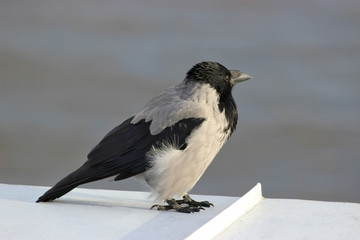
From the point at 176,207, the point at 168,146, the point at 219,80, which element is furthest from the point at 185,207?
the point at 219,80

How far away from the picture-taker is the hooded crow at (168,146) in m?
4.46

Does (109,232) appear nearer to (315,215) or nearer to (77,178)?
A: (77,178)

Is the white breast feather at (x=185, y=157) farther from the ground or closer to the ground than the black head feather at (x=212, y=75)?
closer to the ground

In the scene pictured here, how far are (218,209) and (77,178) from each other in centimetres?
90

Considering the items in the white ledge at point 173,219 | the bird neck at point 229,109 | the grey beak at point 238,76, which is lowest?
the white ledge at point 173,219

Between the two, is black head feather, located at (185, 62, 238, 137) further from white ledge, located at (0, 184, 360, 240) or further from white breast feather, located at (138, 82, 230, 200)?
white ledge, located at (0, 184, 360, 240)

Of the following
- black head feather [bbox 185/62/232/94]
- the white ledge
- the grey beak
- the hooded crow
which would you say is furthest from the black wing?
the grey beak

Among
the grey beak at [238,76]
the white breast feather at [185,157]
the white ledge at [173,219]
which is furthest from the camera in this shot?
the grey beak at [238,76]

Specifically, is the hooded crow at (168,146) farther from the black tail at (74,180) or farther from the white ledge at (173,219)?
the white ledge at (173,219)

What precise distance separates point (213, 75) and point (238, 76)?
0.80 ft

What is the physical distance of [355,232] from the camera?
12.9ft

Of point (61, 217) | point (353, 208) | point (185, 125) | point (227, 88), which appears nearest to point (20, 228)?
point (61, 217)

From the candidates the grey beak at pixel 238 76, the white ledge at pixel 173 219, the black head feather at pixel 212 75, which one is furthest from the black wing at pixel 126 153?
the grey beak at pixel 238 76

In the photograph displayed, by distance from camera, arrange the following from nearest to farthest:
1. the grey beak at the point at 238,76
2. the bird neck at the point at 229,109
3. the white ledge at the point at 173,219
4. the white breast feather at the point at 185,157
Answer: the white ledge at the point at 173,219 < the white breast feather at the point at 185,157 < the bird neck at the point at 229,109 < the grey beak at the point at 238,76
